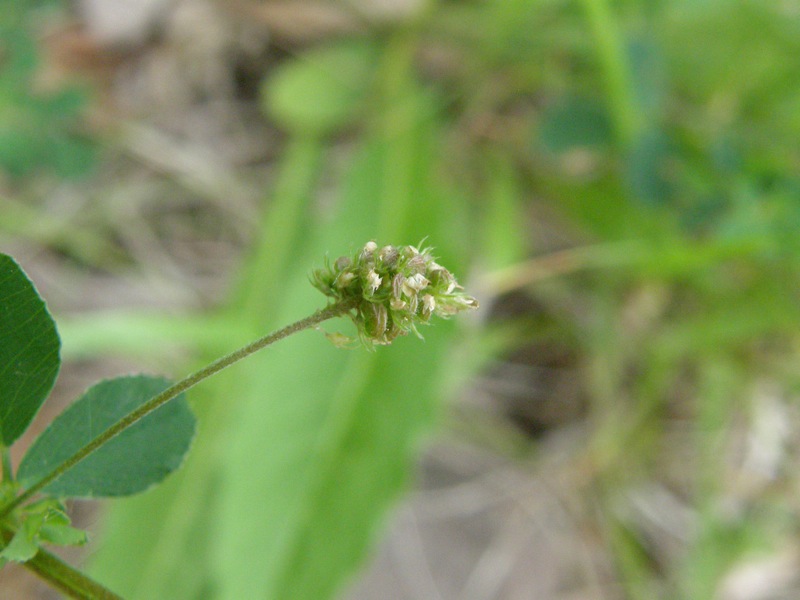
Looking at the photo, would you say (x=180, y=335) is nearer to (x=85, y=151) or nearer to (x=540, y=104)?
(x=85, y=151)

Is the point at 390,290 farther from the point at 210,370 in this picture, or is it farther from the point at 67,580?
the point at 67,580

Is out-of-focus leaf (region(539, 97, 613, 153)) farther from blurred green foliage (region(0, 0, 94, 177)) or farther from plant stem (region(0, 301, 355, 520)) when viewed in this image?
plant stem (region(0, 301, 355, 520))

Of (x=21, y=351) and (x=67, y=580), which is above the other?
(x=21, y=351)

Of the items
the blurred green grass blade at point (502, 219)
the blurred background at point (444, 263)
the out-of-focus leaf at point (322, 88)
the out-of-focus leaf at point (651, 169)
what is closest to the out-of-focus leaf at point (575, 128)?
the blurred background at point (444, 263)

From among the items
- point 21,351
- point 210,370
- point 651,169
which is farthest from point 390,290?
point 651,169

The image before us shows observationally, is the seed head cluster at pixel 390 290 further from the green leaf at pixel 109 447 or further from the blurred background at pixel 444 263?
the blurred background at pixel 444 263
